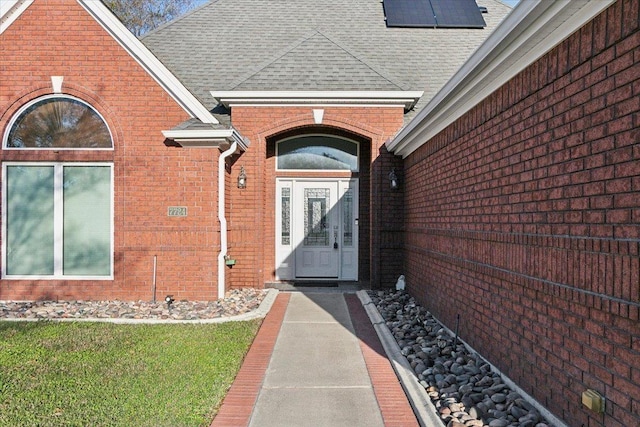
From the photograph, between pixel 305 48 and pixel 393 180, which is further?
pixel 305 48

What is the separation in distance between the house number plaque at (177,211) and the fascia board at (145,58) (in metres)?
1.75

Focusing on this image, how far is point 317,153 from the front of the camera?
1223cm

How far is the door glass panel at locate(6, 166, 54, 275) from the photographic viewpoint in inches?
380

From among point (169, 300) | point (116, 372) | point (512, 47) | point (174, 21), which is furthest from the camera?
point (174, 21)

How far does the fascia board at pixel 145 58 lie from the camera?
9.48m

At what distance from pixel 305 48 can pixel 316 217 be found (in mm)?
4097

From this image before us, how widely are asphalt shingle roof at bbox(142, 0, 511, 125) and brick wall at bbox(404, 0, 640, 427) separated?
5694mm

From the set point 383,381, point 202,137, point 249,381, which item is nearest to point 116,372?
point 249,381

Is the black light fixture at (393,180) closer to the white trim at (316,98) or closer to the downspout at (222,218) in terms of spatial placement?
the white trim at (316,98)

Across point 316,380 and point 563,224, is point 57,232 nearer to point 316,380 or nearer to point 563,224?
point 316,380

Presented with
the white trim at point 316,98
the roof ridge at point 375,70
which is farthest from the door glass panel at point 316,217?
the roof ridge at point 375,70

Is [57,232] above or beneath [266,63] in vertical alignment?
beneath

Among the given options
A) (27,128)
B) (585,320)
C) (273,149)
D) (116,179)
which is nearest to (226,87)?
(273,149)

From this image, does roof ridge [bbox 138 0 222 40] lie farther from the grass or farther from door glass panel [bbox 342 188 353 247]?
the grass
